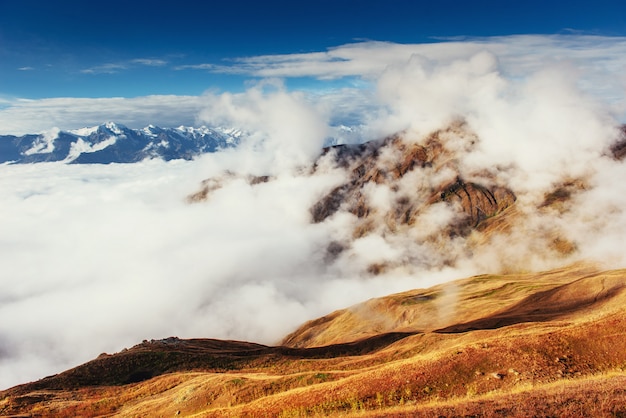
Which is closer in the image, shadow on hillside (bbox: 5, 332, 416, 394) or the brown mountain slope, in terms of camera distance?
the brown mountain slope

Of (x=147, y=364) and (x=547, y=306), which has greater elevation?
(x=147, y=364)

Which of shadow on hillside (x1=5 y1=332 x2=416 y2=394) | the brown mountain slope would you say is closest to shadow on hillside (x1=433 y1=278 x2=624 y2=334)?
the brown mountain slope

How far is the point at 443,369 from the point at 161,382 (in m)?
46.0

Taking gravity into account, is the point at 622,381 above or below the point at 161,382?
below

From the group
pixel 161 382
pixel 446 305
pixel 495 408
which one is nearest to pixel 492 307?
pixel 446 305

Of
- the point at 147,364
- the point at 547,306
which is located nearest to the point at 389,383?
the point at 147,364

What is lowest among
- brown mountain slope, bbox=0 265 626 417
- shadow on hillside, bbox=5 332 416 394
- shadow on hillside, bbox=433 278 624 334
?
shadow on hillside, bbox=433 278 624 334

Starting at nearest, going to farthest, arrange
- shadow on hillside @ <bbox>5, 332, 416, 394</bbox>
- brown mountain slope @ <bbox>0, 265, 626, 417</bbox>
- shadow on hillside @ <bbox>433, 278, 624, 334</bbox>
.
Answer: brown mountain slope @ <bbox>0, 265, 626, 417</bbox> < shadow on hillside @ <bbox>5, 332, 416, 394</bbox> < shadow on hillside @ <bbox>433, 278, 624, 334</bbox>

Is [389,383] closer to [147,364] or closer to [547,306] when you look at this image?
[147,364]

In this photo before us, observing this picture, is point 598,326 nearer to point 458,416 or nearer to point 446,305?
point 458,416

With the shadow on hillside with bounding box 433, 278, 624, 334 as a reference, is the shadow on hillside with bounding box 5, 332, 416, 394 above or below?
above

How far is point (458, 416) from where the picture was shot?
2477 cm

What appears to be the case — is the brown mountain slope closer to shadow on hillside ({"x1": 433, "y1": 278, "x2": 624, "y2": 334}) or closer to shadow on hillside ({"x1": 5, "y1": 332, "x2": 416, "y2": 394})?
shadow on hillside ({"x1": 5, "y1": 332, "x2": 416, "y2": 394})

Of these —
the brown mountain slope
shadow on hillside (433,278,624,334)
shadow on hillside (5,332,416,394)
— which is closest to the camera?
the brown mountain slope
